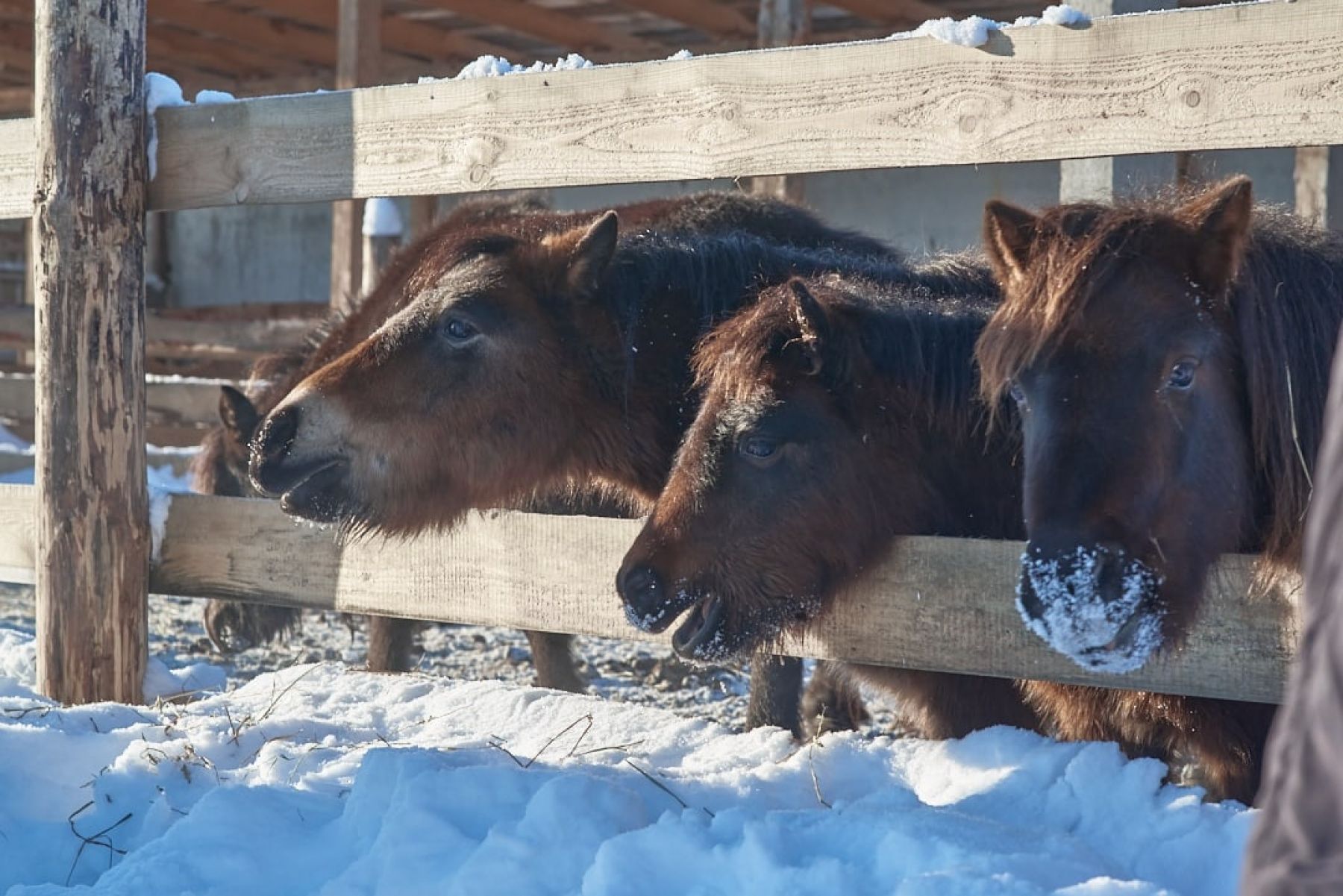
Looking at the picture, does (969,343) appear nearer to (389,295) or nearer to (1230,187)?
A: (1230,187)

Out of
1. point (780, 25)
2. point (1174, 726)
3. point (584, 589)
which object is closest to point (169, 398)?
point (780, 25)

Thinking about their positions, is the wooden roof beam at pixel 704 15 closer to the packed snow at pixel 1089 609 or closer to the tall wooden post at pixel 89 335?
the tall wooden post at pixel 89 335

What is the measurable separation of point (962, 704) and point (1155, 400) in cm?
121

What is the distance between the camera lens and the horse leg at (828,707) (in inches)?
197

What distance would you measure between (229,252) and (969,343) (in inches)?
611

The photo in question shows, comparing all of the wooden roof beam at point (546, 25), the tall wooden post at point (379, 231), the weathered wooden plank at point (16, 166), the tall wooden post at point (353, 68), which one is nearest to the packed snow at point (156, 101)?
the weathered wooden plank at point (16, 166)

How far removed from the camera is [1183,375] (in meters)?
2.73

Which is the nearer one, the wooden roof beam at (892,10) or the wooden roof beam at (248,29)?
the wooden roof beam at (892,10)

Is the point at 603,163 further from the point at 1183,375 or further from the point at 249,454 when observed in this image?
the point at 249,454

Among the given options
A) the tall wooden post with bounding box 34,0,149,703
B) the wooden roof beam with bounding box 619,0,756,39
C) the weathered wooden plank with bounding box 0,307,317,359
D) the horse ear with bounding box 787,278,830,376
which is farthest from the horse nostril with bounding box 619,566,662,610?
the weathered wooden plank with bounding box 0,307,317,359

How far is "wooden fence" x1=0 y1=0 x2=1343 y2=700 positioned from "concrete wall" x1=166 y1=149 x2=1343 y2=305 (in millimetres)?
2180

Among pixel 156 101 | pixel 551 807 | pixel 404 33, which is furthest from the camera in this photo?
pixel 404 33

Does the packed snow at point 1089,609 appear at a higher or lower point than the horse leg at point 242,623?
higher

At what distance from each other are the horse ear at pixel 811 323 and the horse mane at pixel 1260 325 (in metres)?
0.57
